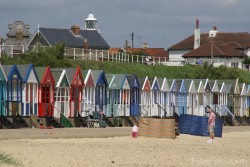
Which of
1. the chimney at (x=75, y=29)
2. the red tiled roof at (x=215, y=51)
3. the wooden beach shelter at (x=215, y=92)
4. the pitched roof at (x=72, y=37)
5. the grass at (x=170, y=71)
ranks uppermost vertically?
the chimney at (x=75, y=29)

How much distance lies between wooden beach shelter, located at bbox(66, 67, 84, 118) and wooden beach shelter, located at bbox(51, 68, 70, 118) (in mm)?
419

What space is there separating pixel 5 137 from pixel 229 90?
41.9 metres

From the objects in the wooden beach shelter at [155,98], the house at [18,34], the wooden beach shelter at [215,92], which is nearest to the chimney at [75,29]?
the house at [18,34]

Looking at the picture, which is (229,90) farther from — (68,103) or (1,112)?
(1,112)

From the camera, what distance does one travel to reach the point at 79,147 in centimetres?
2695

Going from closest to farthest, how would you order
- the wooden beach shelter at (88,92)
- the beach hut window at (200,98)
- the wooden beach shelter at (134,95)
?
the wooden beach shelter at (88,92), the wooden beach shelter at (134,95), the beach hut window at (200,98)

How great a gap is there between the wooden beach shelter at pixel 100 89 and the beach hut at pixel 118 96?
0.84m

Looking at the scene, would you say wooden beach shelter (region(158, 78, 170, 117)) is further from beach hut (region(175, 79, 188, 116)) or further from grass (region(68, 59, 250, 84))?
grass (region(68, 59, 250, 84))

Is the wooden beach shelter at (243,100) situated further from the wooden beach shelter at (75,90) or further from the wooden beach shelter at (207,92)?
the wooden beach shelter at (75,90)

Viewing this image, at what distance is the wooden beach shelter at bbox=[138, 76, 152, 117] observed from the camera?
56.6 m

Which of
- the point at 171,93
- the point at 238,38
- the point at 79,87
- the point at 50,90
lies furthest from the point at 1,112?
the point at 238,38

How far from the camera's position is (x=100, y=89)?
50.6m

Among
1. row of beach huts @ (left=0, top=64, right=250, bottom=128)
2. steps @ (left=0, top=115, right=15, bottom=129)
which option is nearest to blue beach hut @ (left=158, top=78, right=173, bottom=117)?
row of beach huts @ (left=0, top=64, right=250, bottom=128)

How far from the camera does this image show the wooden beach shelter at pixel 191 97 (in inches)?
2497
